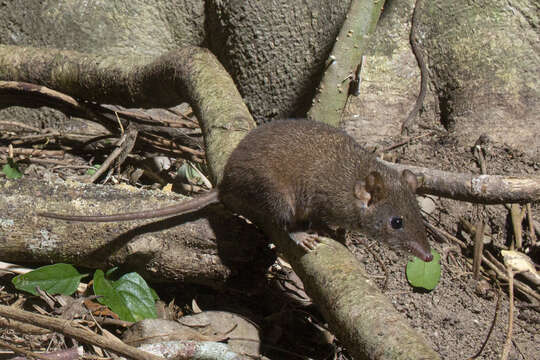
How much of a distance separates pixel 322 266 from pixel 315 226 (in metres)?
0.92

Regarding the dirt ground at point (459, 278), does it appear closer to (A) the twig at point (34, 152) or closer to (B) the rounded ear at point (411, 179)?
(B) the rounded ear at point (411, 179)

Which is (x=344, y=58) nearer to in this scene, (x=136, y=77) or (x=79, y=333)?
(x=136, y=77)

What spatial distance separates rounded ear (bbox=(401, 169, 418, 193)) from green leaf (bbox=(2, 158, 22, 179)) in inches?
105

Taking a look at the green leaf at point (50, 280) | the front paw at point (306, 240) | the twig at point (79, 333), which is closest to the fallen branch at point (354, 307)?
the front paw at point (306, 240)

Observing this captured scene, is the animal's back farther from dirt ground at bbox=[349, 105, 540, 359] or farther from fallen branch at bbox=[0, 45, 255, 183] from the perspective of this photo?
dirt ground at bbox=[349, 105, 540, 359]

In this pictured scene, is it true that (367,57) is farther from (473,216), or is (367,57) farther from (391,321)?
(391,321)

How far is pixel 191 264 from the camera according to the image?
9.84 ft

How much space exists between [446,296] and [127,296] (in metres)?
2.13

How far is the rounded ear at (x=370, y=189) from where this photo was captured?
3326 mm

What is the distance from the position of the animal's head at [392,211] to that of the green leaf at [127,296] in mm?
1443

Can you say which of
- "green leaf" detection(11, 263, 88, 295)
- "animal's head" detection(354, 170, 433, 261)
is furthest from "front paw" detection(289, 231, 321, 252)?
"green leaf" detection(11, 263, 88, 295)

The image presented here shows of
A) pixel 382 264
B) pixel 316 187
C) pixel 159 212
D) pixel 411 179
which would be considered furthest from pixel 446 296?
pixel 159 212

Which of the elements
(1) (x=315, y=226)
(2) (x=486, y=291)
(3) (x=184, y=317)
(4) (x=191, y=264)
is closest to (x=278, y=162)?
(1) (x=315, y=226)

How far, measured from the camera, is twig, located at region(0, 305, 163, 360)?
2.20 metres
